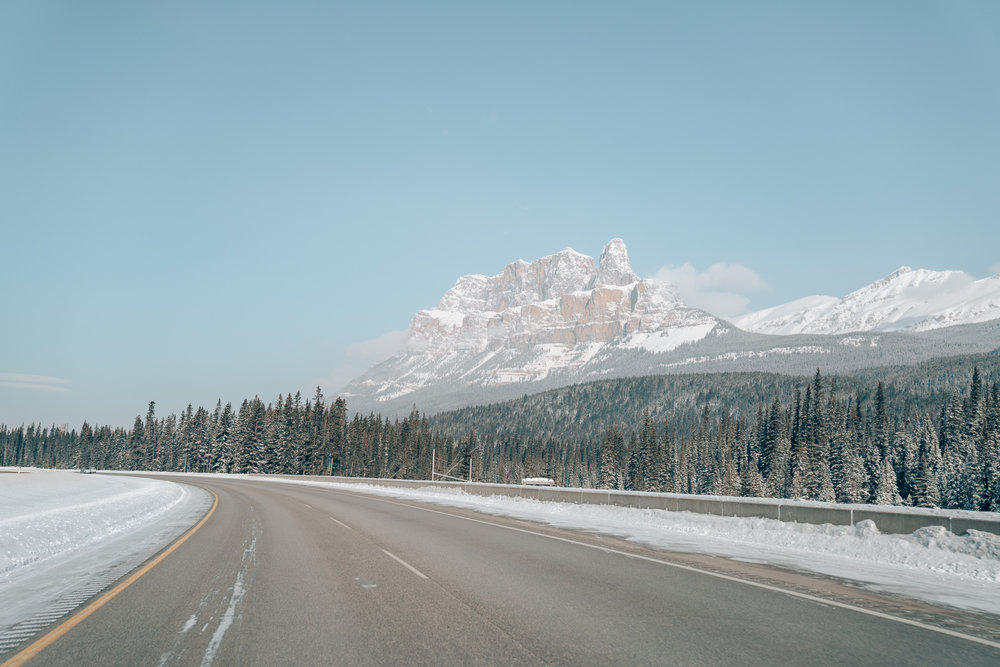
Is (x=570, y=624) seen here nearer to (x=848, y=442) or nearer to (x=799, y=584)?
(x=799, y=584)

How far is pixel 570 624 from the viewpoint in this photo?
7.00 meters

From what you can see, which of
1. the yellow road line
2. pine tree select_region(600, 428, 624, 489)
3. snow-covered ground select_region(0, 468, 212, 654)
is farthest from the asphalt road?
pine tree select_region(600, 428, 624, 489)

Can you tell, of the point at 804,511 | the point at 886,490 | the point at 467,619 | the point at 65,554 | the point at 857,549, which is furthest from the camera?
the point at 886,490

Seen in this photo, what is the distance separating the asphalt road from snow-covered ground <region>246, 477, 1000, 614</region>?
2.68m

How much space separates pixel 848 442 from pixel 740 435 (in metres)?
44.6

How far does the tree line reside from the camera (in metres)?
72.0

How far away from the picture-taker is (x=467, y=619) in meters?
7.15

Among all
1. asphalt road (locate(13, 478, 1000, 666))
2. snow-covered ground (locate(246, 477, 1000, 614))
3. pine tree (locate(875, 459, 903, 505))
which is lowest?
pine tree (locate(875, 459, 903, 505))

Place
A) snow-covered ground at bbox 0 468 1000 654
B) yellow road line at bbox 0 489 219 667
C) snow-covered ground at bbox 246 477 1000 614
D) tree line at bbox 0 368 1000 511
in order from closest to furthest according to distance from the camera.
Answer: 1. yellow road line at bbox 0 489 219 667
2. snow-covered ground at bbox 0 468 1000 654
3. snow-covered ground at bbox 246 477 1000 614
4. tree line at bbox 0 368 1000 511

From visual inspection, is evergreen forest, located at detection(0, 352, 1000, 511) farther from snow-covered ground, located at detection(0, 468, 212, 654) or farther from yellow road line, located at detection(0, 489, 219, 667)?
yellow road line, located at detection(0, 489, 219, 667)

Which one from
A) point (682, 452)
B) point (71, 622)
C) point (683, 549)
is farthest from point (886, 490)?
point (71, 622)

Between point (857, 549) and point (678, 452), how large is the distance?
12637cm

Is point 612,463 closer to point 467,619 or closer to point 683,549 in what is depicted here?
point 683,549

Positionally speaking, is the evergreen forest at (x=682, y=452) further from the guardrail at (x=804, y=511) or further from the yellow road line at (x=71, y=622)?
the yellow road line at (x=71, y=622)
